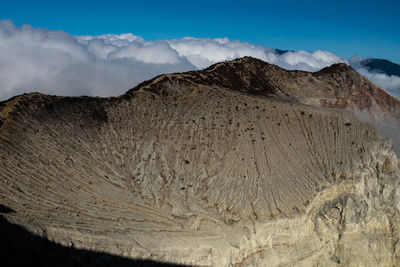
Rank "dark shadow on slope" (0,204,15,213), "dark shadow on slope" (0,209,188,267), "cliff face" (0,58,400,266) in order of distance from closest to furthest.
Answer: "dark shadow on slope" (0,209,188,267) < "dark shadow on slope" (0,204,15,213) < "cliff face" (0,58,400,266)

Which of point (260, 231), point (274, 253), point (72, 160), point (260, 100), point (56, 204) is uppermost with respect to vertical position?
point (260, 100)

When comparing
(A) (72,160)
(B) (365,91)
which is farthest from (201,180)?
(B) (365,91)

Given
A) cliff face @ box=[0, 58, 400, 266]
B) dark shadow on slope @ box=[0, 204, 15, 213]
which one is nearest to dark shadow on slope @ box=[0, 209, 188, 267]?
dark shadow on slope @ box=[0, 204, 15, 213]

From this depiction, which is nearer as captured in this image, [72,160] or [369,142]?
[72,160]

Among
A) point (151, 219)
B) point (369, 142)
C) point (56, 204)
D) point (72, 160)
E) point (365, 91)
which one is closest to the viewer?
point (56, 204)

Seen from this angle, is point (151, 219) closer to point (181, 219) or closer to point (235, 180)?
point (181, 219)

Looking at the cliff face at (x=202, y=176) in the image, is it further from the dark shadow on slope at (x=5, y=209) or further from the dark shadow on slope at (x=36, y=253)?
the dark shadow on slope at (x=36, y=253)

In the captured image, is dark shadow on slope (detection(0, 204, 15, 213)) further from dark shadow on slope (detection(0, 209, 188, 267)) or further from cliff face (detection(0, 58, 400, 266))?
cliff face (detection(0, 58, 400, 266))
